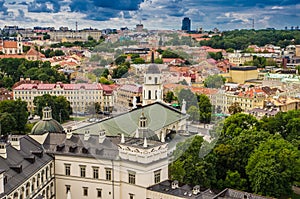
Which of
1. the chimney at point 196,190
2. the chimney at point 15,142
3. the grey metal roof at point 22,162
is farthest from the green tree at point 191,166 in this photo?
the chimney at point 15,142

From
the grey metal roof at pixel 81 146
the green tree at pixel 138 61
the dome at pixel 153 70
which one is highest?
the green tree at pixel 138 61

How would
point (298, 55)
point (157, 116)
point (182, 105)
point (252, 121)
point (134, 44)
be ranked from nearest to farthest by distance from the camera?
1. point (134, 44)
2. point (182, 105)
3. point (157, 116)
4. point (252, 121)
5. point (298, 55)

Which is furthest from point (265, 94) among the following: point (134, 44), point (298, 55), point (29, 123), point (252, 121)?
point (298, 55)

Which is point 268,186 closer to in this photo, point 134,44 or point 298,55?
point 134,44

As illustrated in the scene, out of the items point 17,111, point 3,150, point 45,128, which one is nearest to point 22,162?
point 3,150

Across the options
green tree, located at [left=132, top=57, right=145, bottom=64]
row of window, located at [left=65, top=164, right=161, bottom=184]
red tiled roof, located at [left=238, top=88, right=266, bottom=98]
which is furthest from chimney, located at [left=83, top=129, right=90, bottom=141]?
red tiled roof, located at [left=238, top=88, right=266, bottom=98]

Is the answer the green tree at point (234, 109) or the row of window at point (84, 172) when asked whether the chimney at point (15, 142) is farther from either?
the green tree at point (234, 109)

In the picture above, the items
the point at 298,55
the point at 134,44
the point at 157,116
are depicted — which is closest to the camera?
the point at 134,44
